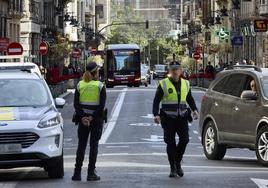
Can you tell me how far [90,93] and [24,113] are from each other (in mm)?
1045

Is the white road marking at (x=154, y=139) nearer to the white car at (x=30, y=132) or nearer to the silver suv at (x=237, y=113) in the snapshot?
the silver suv at (x=237, y=113)

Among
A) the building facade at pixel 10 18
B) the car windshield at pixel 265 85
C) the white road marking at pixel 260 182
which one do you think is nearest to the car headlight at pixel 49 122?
the white road marking at pixel 260 182

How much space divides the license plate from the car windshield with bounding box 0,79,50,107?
113 centimetres

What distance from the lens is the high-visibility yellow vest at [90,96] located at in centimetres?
1355

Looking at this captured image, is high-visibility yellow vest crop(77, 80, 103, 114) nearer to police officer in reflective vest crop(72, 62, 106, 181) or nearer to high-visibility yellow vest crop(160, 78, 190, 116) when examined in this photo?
police officer in reflective vest crop(72, 62, 106, 181)

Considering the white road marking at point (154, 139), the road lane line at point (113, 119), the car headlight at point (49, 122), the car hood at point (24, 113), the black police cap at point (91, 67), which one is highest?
the black police cap at point (91, 67)

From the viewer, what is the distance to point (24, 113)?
1352 centimetres

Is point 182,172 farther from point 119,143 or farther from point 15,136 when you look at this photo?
point 119,143

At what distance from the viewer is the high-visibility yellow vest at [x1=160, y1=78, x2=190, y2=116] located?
13898mm

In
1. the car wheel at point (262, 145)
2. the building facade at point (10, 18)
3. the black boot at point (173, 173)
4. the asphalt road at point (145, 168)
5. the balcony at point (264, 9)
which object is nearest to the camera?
the asphalt road at point (145, 168)

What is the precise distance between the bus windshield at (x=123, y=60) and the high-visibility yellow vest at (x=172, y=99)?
52.1 metres

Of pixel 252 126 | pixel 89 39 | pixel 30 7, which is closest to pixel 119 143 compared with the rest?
pixel 252 126

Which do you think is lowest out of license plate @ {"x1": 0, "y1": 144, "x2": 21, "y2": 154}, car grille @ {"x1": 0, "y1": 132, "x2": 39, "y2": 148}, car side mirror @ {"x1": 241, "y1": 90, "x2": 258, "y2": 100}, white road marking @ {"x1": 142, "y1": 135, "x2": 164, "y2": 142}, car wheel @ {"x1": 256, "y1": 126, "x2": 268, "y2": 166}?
white road marking @ {"x1": 142, "y1": 135, "x2": 164, "y2": 142}

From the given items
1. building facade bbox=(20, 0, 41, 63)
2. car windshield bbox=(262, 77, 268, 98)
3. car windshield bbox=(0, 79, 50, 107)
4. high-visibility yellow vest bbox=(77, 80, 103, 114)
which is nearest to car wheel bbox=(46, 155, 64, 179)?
high-visibility yellow vest bbox=(77, 80, 103, 114)
